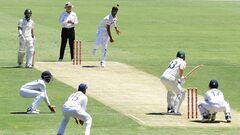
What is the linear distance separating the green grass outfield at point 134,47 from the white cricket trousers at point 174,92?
4.93ft

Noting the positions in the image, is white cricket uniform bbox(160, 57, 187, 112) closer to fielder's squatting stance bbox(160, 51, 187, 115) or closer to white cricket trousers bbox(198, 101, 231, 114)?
fielder's squatting stance bbox(160, 51, 187, 115)

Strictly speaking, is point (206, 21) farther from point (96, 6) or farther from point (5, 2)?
point (5, 2)

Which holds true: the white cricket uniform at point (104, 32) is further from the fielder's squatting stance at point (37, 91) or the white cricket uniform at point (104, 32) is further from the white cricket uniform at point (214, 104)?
the white cricket uniform at point (214, 104)

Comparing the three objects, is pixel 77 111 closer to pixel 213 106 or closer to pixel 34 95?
pixel 34 95

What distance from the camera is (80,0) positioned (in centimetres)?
8444

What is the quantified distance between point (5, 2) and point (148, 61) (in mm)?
43627

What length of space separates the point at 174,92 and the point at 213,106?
5.04 ft

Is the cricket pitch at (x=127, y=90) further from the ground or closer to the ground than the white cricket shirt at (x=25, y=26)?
closer to the ground

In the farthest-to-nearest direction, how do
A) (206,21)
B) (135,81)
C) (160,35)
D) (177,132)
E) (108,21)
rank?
(206,21), (160,35), (108,21), (135,81), (177,132)

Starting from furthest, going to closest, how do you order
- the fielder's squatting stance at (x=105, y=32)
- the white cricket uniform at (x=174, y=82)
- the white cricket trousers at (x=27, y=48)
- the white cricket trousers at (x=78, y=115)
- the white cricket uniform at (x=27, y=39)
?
1. the fielder's squatting stance at (x=105, y=32)
2. the white cricket trousers at (x=27, y=48)
3. the white cricket uniform at (x=27, y=39)
4. the white cricket uniform at (x=174, y=82)
5. the white cricket trousers at (x=78, y=115)

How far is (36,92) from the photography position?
22484mm

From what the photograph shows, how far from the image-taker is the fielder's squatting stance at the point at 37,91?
22266 mm

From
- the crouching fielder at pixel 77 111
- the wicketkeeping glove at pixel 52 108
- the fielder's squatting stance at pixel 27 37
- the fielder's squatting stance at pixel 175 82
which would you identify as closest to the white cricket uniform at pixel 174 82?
the fielder's squatting stance at pixel 175 82

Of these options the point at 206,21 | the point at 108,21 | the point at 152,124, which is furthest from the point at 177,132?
the point at 206,21
